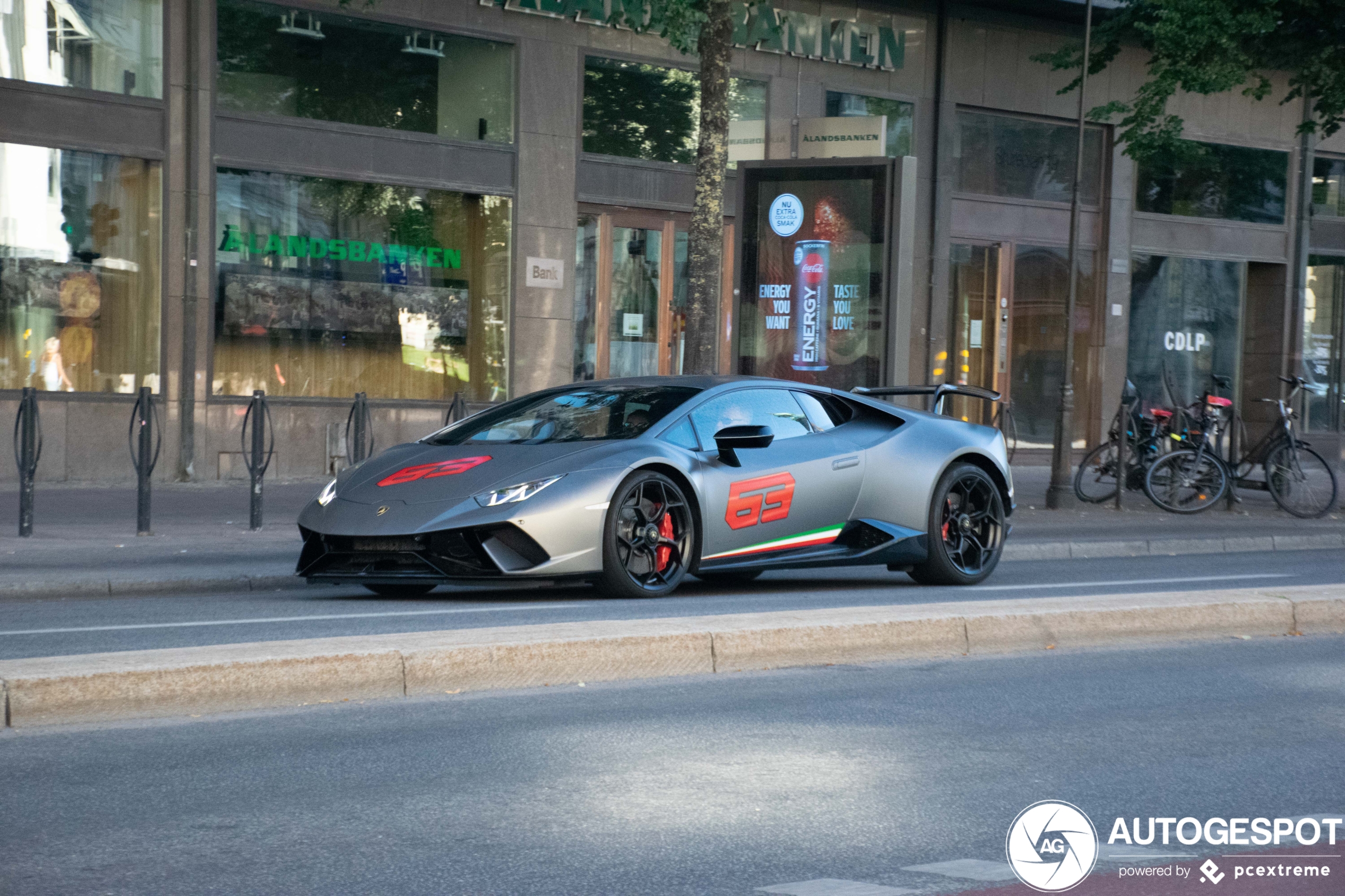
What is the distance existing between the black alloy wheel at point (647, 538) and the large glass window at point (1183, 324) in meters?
17.5

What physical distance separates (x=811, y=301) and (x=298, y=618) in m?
9.59

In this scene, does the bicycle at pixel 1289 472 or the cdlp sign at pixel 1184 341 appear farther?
the cdlp sign at pixel 1184 341

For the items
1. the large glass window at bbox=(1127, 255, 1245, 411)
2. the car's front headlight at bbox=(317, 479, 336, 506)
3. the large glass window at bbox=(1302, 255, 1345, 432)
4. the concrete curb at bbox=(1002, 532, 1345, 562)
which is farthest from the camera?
the large glass window at bbox=(1302, 255, 1345, 432)

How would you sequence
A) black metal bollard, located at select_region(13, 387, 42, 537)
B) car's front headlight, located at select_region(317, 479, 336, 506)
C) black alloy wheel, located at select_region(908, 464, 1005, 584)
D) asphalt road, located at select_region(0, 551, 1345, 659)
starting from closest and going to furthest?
asphalt road, located at select_region(0, 551, 1345, 659)
car's front headlight, located at select_region(317, 479, 336, 506)
black alloy wheel, located at select_region(908, 464, 1005, 584)
black metal bollard, located at select_region(13, 387, 42, 537)

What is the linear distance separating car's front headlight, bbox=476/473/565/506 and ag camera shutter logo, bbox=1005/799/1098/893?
4.03 m

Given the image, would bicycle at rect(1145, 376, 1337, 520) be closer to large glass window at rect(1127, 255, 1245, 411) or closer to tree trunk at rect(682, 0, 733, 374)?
tree trunk at rect(682, 0, 733, 374)

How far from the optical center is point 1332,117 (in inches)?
715

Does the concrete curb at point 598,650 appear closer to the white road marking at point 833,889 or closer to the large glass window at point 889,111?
the white road marking at point 833,889

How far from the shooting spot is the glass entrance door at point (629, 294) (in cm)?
2016

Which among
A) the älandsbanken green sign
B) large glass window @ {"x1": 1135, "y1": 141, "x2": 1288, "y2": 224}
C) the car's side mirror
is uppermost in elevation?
large glass window @ {"x1": 1135, "y1": 141, "x2": 1288, "y2": 224}

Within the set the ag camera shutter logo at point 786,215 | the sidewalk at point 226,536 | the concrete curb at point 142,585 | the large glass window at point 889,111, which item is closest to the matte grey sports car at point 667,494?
the concrete curb at point 142,585

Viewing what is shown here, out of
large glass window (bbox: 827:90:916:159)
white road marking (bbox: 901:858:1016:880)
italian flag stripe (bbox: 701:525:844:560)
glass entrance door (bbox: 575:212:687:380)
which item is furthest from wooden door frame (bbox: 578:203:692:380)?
white road marking (bbox: 901:858:1016:880)

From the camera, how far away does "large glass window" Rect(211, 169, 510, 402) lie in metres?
17.6

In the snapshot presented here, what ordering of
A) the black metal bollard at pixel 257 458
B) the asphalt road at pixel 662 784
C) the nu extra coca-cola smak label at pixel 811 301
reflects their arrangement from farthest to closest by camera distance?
the nu extra coca-cola smak label at pixel 811 301 < the black metal bollard at pixel 257 458 < the asphalt road at pixel 662 784
